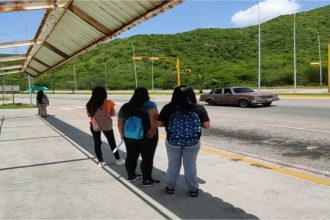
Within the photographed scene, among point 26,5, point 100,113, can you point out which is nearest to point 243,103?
point 100,113

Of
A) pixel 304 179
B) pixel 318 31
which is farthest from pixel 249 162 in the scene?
pixel 318 31

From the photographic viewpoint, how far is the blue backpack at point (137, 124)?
6566 millimetres

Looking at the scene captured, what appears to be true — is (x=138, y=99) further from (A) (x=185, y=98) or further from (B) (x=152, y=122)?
(A) (x=185, y=98)

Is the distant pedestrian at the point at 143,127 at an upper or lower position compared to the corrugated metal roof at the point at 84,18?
lower

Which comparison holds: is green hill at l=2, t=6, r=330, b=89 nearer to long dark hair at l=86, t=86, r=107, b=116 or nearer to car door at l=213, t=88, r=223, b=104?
car door at l=213, t=88, r=223, b=104

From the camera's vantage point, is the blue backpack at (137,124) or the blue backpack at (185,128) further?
the blue backpack at (137,124)

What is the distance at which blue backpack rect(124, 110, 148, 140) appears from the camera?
6.57m

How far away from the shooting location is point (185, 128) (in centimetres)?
584

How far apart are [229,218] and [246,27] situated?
127 metres

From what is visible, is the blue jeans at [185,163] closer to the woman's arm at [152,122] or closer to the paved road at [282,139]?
the woman's arm at [152,122]

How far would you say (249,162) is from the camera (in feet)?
26.7

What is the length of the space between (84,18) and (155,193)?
559 cm

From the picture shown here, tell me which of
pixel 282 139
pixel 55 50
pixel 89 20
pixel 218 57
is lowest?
pixel 282 139

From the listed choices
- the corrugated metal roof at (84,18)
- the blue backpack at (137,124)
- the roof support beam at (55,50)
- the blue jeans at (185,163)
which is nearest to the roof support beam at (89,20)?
the corrugated metal roof at (84,18)
